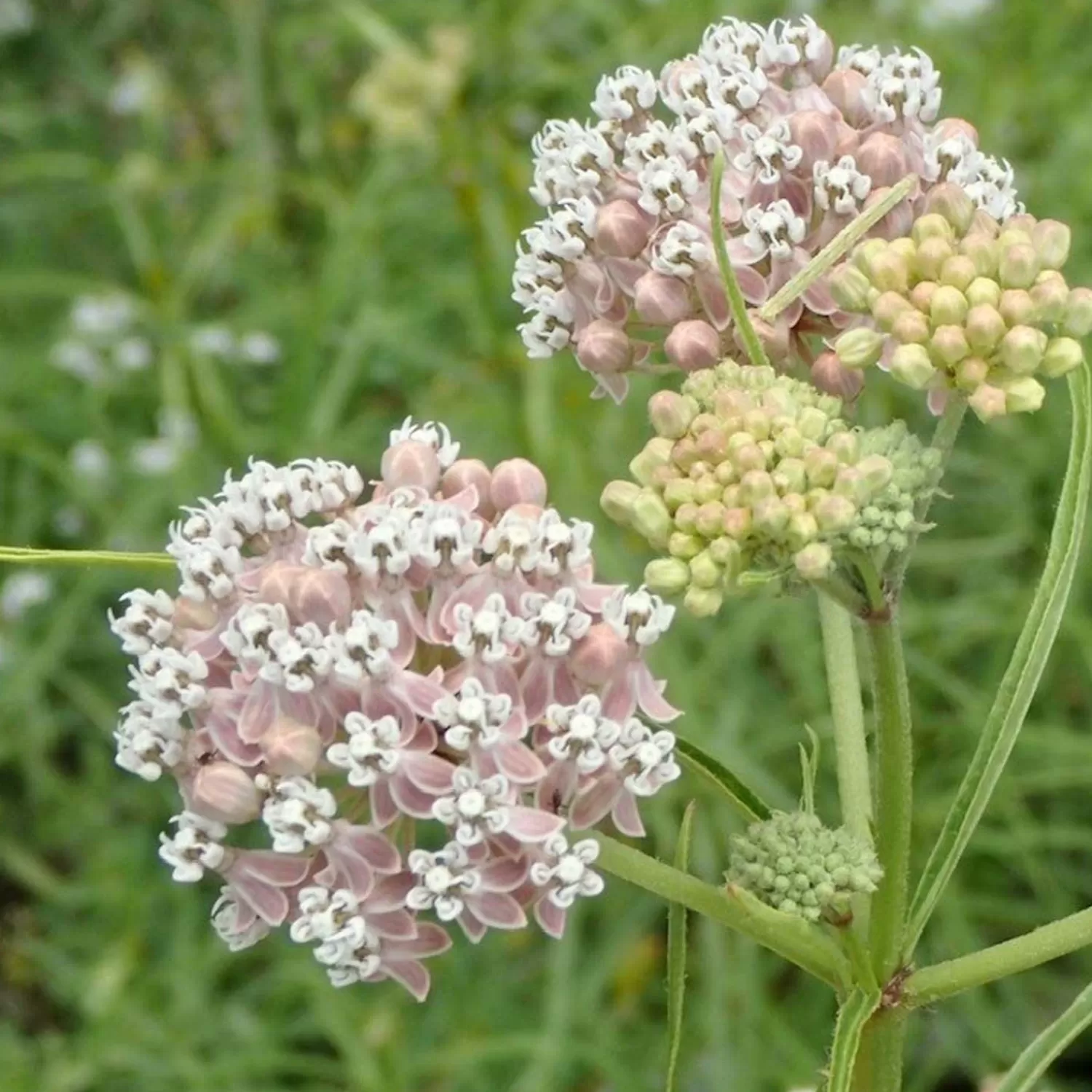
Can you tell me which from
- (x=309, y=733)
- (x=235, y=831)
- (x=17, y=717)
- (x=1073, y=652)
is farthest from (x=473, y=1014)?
(x=309, y=733)

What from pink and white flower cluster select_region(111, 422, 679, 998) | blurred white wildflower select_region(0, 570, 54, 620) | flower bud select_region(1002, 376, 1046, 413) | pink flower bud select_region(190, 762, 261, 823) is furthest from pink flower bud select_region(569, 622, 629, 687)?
blurred white wildflower select_region(0, 570, 54, 620)

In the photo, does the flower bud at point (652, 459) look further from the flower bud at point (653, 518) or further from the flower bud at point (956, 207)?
the flower bud at point (956, 207)

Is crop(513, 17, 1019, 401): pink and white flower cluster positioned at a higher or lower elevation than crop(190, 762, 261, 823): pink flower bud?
higher

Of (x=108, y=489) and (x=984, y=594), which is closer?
(x=984, y=594)

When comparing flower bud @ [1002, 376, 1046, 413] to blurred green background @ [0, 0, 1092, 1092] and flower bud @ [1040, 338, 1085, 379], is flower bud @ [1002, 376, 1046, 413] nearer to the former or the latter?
flower bud @ [1040, 338, 1085, 379]

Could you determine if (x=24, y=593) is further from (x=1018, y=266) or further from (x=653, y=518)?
(x=1018, y=266)

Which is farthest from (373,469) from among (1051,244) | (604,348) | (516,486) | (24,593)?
(1051,244)

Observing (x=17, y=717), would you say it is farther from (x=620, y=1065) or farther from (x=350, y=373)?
(x=620, y=1065)
